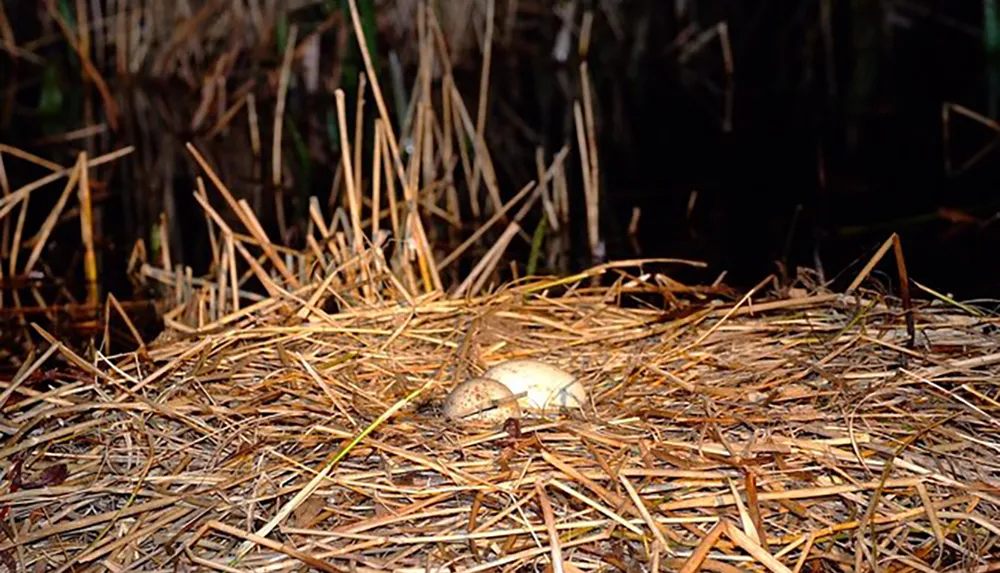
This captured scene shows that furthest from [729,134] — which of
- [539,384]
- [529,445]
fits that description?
[529,445]

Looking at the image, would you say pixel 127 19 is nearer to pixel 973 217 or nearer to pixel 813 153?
pixel 813 153

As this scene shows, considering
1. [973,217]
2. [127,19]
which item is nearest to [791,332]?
[973,217]

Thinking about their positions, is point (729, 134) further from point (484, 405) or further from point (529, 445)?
point (529, 445)

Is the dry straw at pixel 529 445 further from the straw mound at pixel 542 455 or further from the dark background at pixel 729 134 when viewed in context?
the dark background at pixel 729 134

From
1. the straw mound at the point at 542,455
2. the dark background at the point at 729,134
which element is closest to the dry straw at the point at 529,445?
the straw mound at the point at 542,455

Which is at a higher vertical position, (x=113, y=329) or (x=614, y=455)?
(x=614, y=455)

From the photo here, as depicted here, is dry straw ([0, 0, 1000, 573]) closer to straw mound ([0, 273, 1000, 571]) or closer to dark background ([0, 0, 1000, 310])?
straw mound ([0, 273, 1000, 571])
